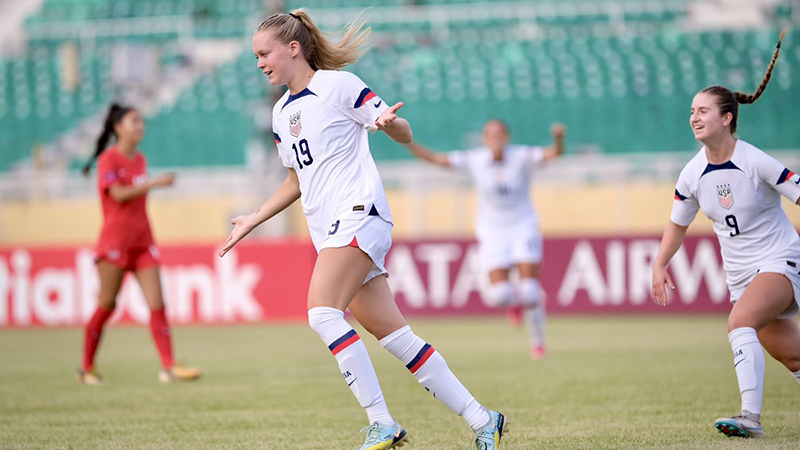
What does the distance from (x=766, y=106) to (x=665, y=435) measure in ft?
55.5

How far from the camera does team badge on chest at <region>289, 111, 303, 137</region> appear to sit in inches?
202

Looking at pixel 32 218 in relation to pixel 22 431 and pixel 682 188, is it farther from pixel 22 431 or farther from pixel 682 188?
pixel 682 188

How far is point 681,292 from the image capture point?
15281 mm

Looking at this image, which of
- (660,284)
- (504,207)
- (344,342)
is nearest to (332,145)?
(344,342)

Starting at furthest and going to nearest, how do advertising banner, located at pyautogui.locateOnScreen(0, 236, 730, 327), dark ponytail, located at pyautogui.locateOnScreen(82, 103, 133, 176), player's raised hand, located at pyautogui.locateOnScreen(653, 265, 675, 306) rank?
advertising banner, located at pyautogui.locateOnScreen(0, 236, 730, 327) < dark ponytail, located at pyautogui.locateOnScreen(82, 103, 133, 176) < player's raised hand, located at pyautogui.locateOnScreen(653, 265, 675, 306)

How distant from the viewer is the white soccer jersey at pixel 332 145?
16.6 feet

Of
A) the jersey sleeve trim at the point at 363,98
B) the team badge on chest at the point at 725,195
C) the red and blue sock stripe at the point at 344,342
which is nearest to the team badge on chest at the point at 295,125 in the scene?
the jersey sleeve trim at the point at 363,98

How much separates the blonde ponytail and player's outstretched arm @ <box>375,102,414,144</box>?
49cm

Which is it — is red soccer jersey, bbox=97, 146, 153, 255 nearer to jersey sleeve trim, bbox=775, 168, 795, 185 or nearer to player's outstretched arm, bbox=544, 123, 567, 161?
player's outstretched arm, bbox=544, 123, 567, 161

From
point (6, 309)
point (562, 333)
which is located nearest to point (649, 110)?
point (562, 333)

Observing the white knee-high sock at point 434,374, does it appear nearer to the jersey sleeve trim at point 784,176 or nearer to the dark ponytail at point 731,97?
the jersey sleeve trim at point 784,176

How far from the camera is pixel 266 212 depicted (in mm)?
5320

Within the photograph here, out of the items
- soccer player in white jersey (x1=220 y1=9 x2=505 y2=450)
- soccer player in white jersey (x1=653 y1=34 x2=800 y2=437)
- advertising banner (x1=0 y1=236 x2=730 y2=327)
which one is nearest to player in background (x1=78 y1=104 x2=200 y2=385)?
soccer player in white jersey (x1=220 y1=9 x2=505 y2=450)

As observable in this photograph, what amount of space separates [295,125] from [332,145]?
211mm
